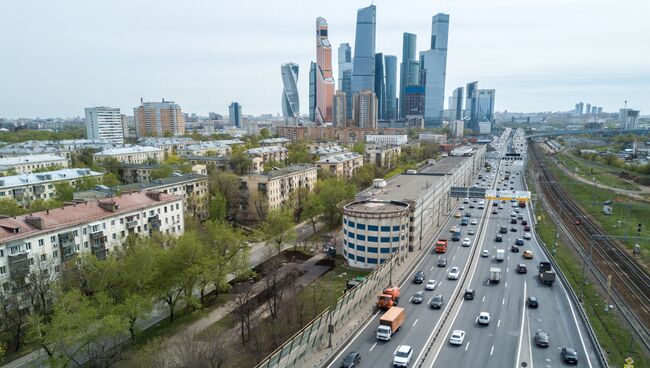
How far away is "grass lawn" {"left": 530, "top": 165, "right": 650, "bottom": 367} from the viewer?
1194 inches

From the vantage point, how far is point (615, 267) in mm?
50781

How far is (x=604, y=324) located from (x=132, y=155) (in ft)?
371

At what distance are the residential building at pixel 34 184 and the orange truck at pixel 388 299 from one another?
61.6m

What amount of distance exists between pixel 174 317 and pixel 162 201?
69.6 ft

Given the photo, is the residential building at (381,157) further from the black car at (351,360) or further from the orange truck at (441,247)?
the black car at (351,360)

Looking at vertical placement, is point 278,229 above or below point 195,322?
above

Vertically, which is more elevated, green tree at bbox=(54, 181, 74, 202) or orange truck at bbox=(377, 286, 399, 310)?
green tree at bbox=(54, 181, 74, 202)

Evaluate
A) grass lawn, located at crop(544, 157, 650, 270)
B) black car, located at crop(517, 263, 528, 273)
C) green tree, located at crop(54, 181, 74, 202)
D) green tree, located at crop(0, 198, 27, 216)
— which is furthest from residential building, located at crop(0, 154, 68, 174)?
grass lawn, located at crop(544, 157, 650, 270)

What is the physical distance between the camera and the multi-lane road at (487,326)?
98.4 ft

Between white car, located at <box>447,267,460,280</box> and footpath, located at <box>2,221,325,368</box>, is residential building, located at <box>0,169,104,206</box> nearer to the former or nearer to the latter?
footpath, located at <box>2,221,325,368</box>

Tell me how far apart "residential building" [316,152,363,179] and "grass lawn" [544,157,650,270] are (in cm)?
5317

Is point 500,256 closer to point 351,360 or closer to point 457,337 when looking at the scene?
point 457,337

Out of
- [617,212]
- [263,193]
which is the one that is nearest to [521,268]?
[263,193]

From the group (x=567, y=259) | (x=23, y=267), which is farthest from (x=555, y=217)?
(x=23, y=267)
